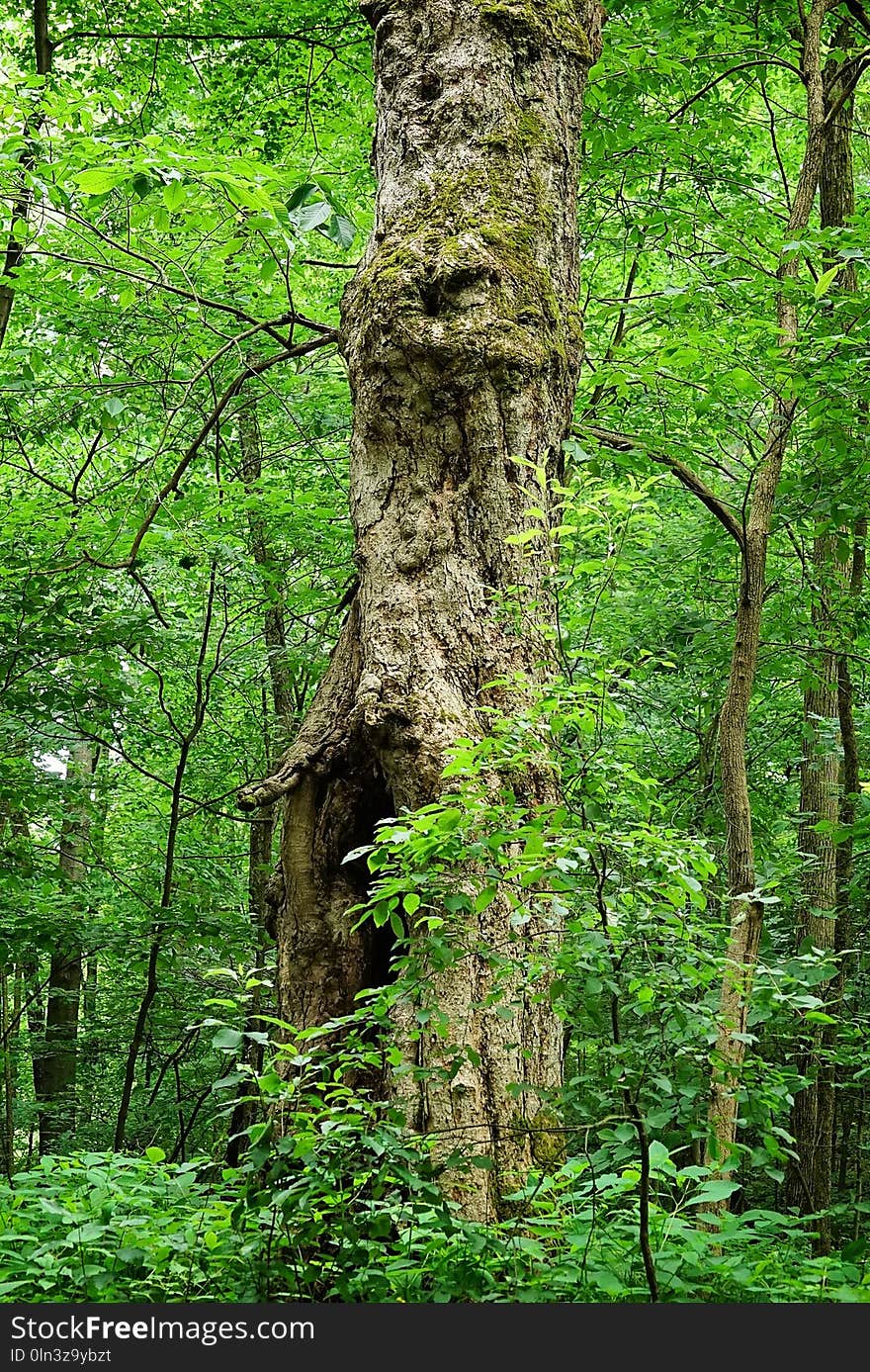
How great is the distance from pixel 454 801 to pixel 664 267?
9.39 meters

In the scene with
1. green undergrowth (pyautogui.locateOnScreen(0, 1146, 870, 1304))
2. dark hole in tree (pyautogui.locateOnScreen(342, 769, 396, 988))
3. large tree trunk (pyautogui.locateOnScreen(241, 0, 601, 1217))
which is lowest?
green undergrowth (pyautogui.locateOnScreen(0, 1146, 870, 1304))

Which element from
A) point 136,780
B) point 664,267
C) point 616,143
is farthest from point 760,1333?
point 136,780

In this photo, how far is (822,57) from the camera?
6.52 m

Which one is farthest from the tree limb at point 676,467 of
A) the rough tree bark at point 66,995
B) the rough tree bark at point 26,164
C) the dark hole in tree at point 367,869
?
the rough tree bark at point 66,995

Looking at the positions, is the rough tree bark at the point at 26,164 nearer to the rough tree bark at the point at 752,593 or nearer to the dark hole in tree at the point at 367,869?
the dark hole in tree at the point at 367,869

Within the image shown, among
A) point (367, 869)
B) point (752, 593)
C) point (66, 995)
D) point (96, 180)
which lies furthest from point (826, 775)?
point (96, 180)

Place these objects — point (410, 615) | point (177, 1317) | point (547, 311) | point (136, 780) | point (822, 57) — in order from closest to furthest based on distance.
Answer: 1. point (177, 1317)
2. point (410, 615)
3. point (547, 311)
4. point (822, 57)
5. point (136, 780)

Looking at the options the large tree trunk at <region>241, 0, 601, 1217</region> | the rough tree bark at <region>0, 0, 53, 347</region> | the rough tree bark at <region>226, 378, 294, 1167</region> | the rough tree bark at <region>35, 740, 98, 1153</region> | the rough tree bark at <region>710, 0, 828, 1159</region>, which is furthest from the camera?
the rough tree bark at <region>35, 740, 98, 1153</region>

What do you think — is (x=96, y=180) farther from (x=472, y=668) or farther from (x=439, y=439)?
(x=472, y=668)

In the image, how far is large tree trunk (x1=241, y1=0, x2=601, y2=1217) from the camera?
3.20 metres

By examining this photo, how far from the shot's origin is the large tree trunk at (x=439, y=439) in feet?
10.5

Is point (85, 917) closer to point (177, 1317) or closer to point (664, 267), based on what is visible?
point (177, 1317)

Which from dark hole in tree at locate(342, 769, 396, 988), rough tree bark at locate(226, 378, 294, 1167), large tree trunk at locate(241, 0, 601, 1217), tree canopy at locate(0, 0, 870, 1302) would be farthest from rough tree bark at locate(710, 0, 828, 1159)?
rough tree bark at locate(226, 378, 294, 1167)

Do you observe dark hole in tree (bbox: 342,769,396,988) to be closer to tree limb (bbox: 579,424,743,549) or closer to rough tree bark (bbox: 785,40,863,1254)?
tree limb (bbox: 579,424,743,549)
